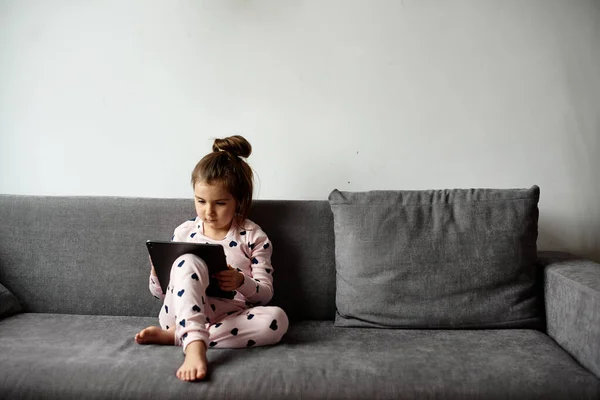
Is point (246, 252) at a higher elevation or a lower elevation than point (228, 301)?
higher

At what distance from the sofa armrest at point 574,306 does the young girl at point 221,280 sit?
0.83 m

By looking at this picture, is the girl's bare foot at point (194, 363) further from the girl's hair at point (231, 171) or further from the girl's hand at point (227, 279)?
the girl's hair at point (231, 171)

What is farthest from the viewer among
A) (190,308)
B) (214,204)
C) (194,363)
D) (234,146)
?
(234,146)

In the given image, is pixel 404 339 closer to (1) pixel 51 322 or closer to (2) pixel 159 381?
(2) pixel 159 381

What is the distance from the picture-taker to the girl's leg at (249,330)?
163 centimetres

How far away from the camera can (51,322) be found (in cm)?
185

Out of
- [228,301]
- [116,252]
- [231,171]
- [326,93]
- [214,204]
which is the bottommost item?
[228,301]

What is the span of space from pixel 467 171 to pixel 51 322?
1641mm

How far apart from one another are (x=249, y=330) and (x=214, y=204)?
1.42 feet

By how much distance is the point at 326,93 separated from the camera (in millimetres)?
2248

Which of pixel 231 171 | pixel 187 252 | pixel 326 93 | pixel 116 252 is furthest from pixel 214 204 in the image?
pixel 326 93

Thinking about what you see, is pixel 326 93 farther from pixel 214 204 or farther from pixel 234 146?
pixel 214 204

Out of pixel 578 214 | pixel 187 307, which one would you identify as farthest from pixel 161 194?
pixel 578 214

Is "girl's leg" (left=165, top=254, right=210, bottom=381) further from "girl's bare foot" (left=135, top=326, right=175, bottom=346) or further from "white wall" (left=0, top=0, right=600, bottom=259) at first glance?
"white wall" (left=0, top=0, right=600, bottom=259)
